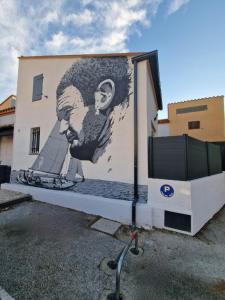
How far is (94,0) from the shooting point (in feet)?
17.1

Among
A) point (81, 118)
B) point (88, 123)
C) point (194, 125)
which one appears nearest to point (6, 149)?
point (81, 118)

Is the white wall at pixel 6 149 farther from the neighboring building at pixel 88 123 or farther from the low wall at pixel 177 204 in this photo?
the low wall at pixel 177 204

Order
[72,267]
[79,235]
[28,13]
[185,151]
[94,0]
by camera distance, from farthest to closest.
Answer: [28,13] → [94,0] → [185,151] → [79,235] → [72,267]

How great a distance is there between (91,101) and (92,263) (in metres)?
4.94

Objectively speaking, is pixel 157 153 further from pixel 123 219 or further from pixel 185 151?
pixel 123 219

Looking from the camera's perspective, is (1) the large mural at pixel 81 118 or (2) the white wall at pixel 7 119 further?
(2) the white wall at pixel 7 119

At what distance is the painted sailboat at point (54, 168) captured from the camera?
19.7 feet

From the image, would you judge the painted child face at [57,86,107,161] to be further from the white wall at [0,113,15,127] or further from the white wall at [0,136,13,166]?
the white wall at [0,136,13,166]

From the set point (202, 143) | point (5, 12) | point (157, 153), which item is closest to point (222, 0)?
point (202, 143)

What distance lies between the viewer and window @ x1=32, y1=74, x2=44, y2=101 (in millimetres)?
7348

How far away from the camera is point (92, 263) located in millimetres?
3082

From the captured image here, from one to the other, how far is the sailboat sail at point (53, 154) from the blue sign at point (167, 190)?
12.5 feet

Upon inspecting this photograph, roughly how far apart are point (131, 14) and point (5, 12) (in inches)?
164

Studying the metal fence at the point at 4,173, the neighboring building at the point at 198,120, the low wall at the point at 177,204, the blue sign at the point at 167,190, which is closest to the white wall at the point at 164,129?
the neighboring building at the point at 198,120
